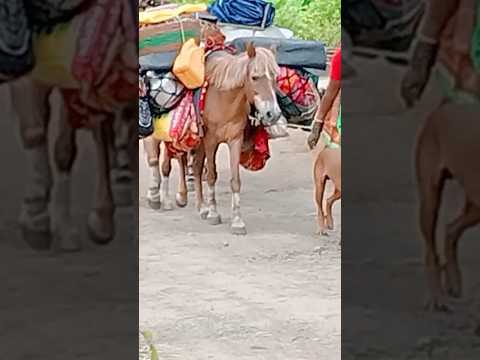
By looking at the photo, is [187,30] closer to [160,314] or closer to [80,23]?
[160,314]

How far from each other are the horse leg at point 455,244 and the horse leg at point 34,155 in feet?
2.56

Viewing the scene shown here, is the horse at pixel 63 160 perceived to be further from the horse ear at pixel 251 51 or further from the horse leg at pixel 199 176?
the horse leg at pixel 199 176

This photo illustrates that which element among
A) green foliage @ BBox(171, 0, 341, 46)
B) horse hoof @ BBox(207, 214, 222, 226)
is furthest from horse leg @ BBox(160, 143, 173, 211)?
green foliage @ BBox(171, 0, 341, 46)

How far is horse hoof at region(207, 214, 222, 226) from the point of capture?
21.8 feet

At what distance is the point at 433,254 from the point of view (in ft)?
6.65

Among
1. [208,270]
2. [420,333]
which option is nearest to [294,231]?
[208,270]

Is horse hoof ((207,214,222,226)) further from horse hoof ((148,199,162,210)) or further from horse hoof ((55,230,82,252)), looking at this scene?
horse hoof ((55,230,82,252))

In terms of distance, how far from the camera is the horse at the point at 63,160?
6.56 feet

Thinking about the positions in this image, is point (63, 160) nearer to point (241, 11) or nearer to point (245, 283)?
point (245, 283)

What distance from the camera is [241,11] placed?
24.5 ft

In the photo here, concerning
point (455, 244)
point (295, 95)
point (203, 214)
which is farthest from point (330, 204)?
point (455, 244)

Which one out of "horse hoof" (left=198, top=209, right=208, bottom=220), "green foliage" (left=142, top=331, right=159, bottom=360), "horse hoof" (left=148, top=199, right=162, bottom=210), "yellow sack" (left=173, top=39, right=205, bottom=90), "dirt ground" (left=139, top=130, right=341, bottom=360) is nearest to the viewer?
"green foliage" (left=142, top=331, right=159, bottom=360)

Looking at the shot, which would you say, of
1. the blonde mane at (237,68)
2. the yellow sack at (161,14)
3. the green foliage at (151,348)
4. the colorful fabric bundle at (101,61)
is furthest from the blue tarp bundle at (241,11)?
the colorful fabric bundle at (101,61)

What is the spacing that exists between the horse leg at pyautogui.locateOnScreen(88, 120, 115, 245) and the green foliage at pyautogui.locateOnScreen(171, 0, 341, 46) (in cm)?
811
